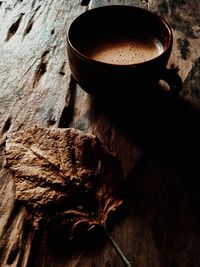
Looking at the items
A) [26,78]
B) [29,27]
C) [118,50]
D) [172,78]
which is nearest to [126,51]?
[118,50]

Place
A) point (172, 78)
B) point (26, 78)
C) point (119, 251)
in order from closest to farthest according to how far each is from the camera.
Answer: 1. point (119, 251)
2. point (172, 78)
3. point (26, 78)

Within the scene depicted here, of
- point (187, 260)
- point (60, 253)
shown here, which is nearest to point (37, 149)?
point (60, 253)

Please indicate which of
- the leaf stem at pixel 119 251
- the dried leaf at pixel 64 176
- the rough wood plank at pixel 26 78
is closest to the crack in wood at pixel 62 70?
the rough wood plank at pixel 26 78

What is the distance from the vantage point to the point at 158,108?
0.79 m

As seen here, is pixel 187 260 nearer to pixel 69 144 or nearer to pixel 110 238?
pixel 110 238

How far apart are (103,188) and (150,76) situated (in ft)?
0.82

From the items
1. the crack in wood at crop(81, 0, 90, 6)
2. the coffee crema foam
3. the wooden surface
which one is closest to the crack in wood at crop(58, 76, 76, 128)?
the wooden surface

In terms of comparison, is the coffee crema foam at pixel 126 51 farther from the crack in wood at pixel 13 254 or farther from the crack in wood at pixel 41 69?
the crack in wood at pixel 13 254

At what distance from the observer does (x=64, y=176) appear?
0.62 meters

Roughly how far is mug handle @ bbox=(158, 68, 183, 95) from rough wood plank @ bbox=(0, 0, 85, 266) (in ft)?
0.81

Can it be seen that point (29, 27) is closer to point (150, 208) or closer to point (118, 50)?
point (118, 50)

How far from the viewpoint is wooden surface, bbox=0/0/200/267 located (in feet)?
1.85

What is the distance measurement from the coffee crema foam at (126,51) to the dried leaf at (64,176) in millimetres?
222

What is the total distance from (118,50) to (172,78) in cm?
17
